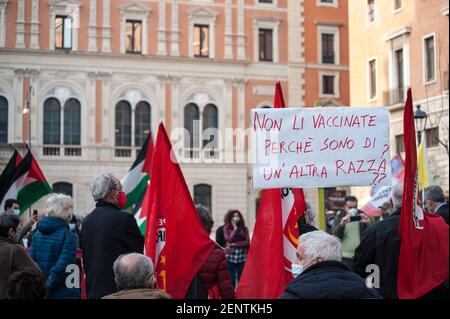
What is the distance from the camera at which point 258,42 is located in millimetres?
17344

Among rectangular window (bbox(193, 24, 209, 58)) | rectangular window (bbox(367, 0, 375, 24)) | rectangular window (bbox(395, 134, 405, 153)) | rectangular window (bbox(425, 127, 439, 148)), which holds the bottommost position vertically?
rectangular window (bbox(395, 134, 405, 153))

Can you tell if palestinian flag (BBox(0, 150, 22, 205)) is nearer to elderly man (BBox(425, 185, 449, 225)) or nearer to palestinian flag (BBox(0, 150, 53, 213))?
palestinian flag (BBox(0, 150, 53, 213))

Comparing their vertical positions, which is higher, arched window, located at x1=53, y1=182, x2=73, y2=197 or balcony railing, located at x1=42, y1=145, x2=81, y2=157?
balcony railing, located at x1=42, y1=145, x2=81, y2=157

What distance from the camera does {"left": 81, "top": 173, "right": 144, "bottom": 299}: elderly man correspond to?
646 cm

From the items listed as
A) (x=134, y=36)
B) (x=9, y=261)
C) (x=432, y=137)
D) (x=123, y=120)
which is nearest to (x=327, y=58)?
(x=432, y=137)

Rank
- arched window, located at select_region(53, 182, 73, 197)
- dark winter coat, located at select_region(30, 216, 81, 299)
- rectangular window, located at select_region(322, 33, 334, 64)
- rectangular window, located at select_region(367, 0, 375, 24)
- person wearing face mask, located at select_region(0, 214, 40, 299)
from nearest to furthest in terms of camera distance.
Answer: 1. person wearing face mask, located at select_region(0, 214, 40, 299)
2. dark winter coat, located at select_region(30, 216, 81, 299)
3. rectangular window, located at select_region(367, 0, 375, 24)
4. rectangular window, located at select_region(322, 33, 334, 64)
5. arched window, located at select_region(53, 182, 73, 197)

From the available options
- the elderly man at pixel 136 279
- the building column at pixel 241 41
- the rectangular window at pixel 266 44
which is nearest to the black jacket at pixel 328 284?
the elderly man at pixel 136 279

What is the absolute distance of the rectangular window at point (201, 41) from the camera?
1996 cm

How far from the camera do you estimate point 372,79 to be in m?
11.7

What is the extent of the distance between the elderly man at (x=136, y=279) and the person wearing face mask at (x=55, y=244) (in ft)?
7.36

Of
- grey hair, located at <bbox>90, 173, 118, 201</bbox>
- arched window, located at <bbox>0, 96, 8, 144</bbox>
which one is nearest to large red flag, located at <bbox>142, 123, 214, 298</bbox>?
grey hair, located at <bbox>90, 173, 118, 201</bbox>

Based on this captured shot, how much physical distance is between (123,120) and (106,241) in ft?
77.7

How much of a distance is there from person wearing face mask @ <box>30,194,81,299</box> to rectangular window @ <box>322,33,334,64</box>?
22.9ft

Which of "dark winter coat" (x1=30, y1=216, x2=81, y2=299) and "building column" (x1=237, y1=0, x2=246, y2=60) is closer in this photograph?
"dark winter coat" (x1=30, y1=216, x2=81, y2=299)
